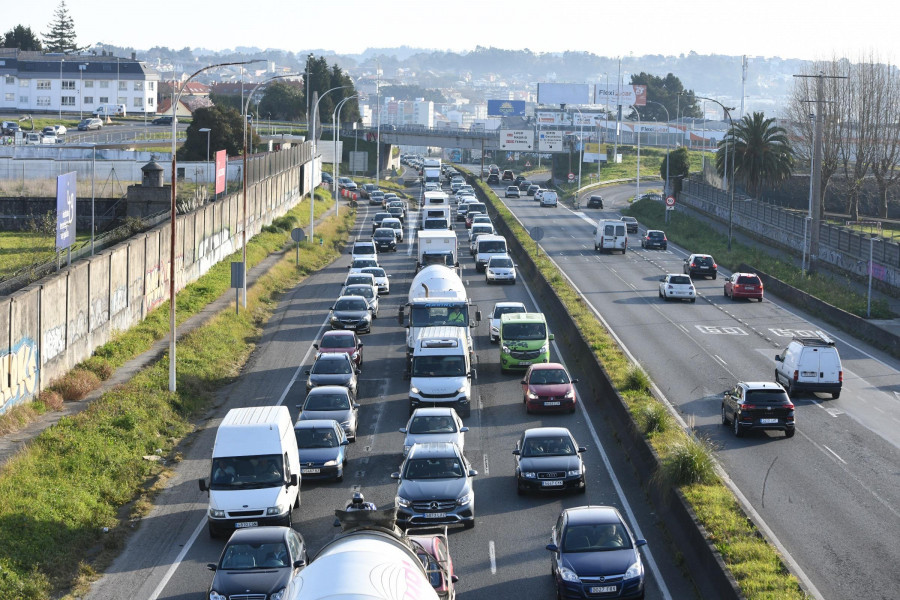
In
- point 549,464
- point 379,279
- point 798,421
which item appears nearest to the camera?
point 549,464

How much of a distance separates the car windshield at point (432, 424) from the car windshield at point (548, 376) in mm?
5337

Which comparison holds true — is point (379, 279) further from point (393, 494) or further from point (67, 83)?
point (67, 83)

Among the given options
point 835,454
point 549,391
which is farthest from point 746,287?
point 835,454

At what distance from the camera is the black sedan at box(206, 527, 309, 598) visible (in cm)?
1720

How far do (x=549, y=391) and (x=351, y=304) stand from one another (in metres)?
14.6

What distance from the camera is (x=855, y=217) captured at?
98.4 meters

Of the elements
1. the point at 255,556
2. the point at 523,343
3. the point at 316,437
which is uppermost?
the point at 523,343

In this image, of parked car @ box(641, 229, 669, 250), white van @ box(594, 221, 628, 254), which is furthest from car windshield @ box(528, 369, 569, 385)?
parked car @ box(641, 229, 669, 250)

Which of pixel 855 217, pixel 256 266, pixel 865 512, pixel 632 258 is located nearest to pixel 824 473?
pixel 865 512

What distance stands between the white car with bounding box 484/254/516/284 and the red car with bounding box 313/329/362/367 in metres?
20.0

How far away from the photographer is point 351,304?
4425 centimetres

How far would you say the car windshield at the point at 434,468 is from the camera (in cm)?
2253

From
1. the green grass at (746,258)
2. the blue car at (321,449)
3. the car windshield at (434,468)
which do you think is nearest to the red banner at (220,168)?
the blue car at (321,449)

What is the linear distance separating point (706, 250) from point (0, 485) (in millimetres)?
57886
